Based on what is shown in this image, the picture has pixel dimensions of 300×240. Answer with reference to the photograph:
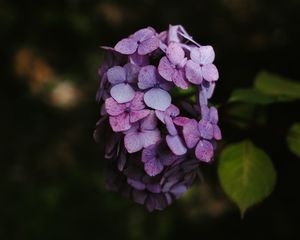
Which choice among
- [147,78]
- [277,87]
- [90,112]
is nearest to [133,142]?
[147,78]

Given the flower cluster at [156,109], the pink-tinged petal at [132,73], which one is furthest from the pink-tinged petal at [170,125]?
the pink-tinged petal at [132,73]

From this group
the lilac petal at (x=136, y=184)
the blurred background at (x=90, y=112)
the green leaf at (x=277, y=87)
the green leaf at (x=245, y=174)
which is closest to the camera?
the lilac petal at (x=136, y=184)

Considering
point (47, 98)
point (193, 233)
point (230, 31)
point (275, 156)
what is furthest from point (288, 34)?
point (47, 98)

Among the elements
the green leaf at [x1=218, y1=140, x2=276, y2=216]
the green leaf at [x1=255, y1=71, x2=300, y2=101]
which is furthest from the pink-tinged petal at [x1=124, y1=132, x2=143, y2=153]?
the green leaf at [x1=255, y1=71, x2=300, y2=101]

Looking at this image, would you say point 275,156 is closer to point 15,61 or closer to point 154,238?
point 154,238

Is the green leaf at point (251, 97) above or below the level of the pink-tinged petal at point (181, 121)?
below

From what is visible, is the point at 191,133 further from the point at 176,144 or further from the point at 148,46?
the point at 148,46

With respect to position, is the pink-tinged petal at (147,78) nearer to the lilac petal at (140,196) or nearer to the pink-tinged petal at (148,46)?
the pink-tinged petal at (148,46)
